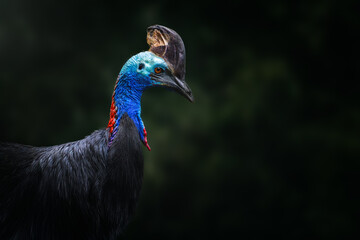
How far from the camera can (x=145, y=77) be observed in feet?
8.27

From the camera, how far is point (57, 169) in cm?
249

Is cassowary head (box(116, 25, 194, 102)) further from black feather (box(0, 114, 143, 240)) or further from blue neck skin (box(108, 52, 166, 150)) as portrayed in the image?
black feather (box(0, 114, 143, 240))

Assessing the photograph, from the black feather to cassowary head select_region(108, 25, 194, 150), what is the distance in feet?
0.18

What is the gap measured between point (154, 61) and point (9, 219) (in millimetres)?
1061

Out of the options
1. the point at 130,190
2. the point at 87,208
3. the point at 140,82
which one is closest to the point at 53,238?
the point at 87,208

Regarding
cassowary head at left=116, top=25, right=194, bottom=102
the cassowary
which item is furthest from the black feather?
Answer: cassowary head at left=116, top=25, right=194, bottom=102

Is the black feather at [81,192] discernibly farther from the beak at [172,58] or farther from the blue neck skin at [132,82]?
the beak at [172,58]

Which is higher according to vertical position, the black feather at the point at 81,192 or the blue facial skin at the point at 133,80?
the blue facial skin at the point at 133,80

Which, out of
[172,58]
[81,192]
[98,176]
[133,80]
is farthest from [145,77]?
[81,192]

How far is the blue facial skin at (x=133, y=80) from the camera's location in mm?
2512

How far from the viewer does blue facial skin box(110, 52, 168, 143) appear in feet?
8.24

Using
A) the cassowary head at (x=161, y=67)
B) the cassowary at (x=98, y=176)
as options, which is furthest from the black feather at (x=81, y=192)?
the cassowary head at (x=161, y=67)

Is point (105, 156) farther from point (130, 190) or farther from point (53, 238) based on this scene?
point (53, 238)

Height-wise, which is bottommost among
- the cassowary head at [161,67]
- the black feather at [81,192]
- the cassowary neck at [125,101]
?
the black feather at [81,192]
